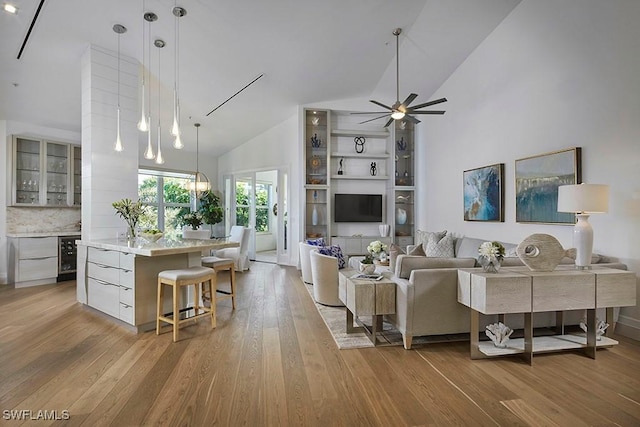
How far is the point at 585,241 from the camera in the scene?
2.88 meters

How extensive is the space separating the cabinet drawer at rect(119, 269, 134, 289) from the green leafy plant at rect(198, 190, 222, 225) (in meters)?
4.73

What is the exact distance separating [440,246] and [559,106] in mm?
2478

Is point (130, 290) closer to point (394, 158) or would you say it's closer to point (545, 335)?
point (545, 335)

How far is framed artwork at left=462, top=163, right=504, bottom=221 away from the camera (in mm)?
4782

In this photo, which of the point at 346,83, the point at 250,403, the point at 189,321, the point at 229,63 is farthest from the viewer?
the point at 346,83

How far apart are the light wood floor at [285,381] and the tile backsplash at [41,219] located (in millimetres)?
2772

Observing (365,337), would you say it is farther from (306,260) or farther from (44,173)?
(44,173)

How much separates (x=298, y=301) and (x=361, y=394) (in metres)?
2.30

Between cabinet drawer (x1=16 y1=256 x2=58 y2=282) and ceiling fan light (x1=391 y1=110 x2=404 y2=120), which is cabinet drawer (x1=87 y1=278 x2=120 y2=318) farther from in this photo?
ceiling fan light (x1=391 y1=110 x2=404 y2=120)

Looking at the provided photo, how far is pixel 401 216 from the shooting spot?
23.3ft

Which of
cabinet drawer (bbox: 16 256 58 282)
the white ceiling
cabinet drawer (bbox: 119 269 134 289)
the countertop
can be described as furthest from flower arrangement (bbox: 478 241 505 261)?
cabinet drawer (bbox: 16 256 58 282)

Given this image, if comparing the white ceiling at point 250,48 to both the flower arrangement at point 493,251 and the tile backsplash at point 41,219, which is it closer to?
the tile backsplash at point 41,219

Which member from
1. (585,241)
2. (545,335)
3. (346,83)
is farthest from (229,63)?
(545,335)

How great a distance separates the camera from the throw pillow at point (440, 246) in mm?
5145
